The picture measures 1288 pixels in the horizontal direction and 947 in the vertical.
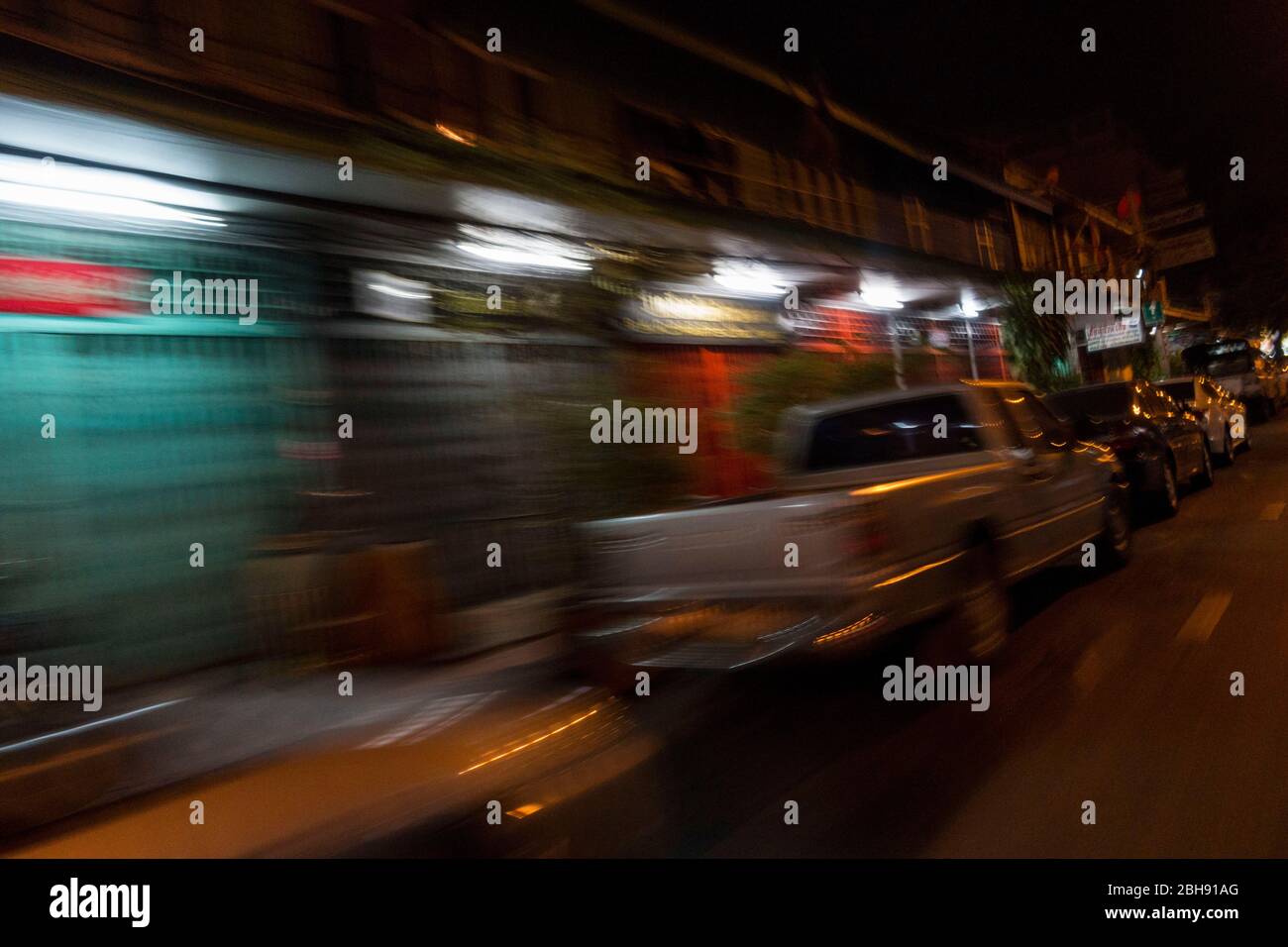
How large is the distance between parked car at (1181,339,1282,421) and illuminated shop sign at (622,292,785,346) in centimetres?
1640

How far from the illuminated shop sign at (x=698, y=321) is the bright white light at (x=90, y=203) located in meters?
4.75

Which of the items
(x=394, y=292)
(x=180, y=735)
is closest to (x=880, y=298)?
(x=394, y=292)

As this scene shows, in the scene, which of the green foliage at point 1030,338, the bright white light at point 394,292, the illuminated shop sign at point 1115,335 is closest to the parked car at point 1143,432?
the bright white light at point 394,292

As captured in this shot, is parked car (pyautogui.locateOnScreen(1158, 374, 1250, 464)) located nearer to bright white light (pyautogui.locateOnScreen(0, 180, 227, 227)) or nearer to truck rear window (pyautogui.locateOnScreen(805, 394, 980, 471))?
truck rear window (pyautogui.locateOnScreen(805, 394, 980, 471))

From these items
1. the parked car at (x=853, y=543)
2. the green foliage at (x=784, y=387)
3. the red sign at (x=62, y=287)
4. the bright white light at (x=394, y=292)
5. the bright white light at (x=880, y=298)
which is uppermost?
the bright white light at (x=880, y=298)

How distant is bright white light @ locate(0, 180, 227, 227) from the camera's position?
635cm

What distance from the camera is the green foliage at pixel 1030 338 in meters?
19.7

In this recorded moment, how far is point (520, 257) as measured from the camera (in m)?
9.29

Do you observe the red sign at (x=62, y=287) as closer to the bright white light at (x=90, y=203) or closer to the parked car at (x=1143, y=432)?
the bright white light at (x=90, y=203)

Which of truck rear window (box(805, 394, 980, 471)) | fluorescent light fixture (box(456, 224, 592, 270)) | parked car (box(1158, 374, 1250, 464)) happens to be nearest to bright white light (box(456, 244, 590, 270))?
fluorescent light fixture (box(456, 224, 592, 270))

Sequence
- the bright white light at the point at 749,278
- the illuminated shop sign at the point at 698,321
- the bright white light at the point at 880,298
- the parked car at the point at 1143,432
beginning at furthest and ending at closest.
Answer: the bright white light at the point at 880,298 < the bright white light at the point at 749,278 < the illuminated shop sign at the point at 698,321 < the parked car at the point at 1143,432
